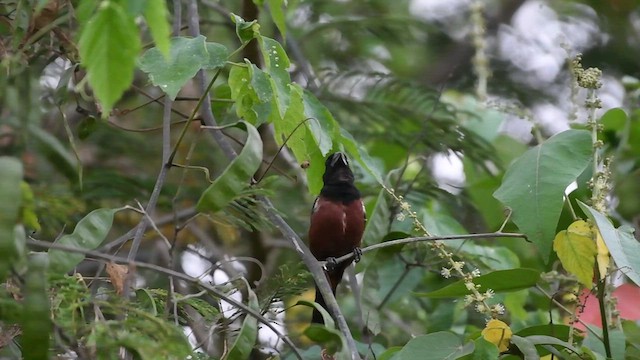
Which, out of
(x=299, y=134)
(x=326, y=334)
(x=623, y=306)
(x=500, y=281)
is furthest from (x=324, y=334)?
(x=623, y=306)

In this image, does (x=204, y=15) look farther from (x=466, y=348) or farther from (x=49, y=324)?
(x=49, y=324)

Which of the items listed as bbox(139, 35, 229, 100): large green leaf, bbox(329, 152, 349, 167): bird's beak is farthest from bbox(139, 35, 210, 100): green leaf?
bbox(329, 152, 349, 167): bird's beak

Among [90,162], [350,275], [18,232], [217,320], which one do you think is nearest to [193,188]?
[90,162]

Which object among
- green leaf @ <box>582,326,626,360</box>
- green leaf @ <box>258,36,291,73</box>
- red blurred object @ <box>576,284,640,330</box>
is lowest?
red blurred object @ <box>576,284,640,330</box>

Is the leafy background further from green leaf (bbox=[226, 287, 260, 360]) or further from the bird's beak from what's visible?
the bird's beak

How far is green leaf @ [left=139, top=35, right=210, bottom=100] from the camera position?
7.24 ft

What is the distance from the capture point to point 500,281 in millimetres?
2668

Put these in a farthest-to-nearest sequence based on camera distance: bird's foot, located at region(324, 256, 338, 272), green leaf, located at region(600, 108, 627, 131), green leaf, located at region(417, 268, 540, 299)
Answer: bird's foot, located at region(324, 256, 338, 272) < green leaf, located at region(600, 108, 627, 131) < green leaf, located at region(417, 268, 540, 299)

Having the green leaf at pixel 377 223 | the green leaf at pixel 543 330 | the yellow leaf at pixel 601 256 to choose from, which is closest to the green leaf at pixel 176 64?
the yellow leaf at pixel 601 256

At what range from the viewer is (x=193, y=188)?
178 inches

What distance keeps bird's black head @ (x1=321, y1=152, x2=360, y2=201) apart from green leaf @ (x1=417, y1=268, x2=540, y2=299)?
4.73 feet

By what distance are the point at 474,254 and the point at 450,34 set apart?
3.21 metres

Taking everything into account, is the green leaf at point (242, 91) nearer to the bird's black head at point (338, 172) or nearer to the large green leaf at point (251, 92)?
the large green leaf at point (251, 92)

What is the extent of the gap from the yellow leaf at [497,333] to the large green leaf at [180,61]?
2.96 ft
